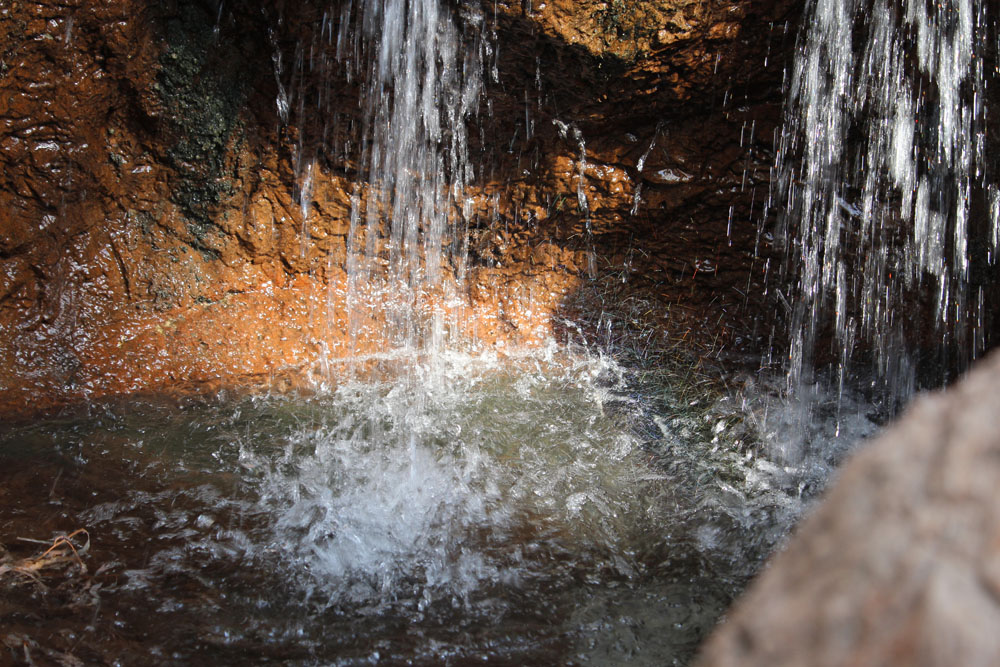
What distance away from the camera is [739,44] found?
2.99m

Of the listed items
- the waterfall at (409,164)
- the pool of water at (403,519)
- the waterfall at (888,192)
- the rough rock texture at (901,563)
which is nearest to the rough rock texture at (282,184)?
the waterfall at (409,164)

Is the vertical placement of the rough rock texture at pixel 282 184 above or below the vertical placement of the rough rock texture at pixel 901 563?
above

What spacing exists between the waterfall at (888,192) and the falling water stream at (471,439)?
1cm

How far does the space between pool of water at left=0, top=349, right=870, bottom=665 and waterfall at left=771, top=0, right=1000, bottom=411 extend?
67 centimetres

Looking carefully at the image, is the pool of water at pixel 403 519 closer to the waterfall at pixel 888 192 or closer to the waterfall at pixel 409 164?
the waterfall at pixel 409 164

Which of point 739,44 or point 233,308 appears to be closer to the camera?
point 739,44

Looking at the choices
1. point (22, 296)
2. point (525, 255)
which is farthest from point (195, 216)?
point (525, 255)

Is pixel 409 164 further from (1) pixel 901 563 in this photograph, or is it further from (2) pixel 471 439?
(1) pixel 901 563

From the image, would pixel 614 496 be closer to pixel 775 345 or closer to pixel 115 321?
pixel 775 345

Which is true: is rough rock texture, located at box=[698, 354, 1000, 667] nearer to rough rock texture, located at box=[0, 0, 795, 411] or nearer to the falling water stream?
the falling water stream

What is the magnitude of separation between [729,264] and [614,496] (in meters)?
1.69

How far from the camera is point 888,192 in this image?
3.27 metres

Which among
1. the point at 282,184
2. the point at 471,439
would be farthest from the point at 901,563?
the point at 282,184

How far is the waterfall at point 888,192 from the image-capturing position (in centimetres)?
293
